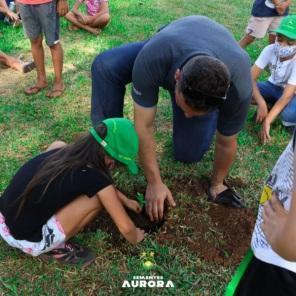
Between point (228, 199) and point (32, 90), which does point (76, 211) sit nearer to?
point (228, 199)

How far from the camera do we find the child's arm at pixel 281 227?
1.04 m

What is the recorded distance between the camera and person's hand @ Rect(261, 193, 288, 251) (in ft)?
3.67

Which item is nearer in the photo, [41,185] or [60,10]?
[41,185]

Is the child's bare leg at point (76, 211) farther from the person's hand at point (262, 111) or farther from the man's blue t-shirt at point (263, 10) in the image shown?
the man's blue t-shirt at point (263, 10)

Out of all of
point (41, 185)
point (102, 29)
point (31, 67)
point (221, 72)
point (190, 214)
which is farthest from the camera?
point (102, 29)

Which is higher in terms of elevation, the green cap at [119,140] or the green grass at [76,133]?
the green cap at [119,140]

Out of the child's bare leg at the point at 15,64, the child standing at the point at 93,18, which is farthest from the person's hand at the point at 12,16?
the child's bare leg at the point at 15,64

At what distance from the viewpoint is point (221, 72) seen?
194 cm

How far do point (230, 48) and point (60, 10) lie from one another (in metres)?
2.15

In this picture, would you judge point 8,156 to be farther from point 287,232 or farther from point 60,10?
point 287,232

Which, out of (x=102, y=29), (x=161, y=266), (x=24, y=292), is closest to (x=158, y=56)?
(x=161, y=266)

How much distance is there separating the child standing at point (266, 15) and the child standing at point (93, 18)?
1953 millimetres

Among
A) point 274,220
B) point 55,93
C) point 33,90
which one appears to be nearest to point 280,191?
point 274,220

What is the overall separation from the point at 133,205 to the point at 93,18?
3643mm
